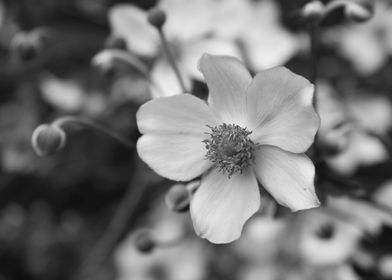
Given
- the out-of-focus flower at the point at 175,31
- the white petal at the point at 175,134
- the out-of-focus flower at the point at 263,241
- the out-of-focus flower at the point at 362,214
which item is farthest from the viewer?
the out-of-focus flower at the point at 263,241

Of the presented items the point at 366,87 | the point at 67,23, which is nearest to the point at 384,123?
the point at 366,87

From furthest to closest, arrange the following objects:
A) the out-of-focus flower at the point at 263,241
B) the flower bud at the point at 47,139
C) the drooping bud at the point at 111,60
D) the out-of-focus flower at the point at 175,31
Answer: the out-of-focus flower at the point at 263,241
the out-of-focus flower at the point at 175,31
the drooping bud at the point at 111,60
the flower bud at the point at 47,139

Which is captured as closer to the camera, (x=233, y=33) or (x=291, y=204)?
(x=291, y=204)

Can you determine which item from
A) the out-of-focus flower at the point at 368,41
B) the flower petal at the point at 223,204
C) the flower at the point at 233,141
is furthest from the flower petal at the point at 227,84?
the out-of-focus flower at the point at 368,41

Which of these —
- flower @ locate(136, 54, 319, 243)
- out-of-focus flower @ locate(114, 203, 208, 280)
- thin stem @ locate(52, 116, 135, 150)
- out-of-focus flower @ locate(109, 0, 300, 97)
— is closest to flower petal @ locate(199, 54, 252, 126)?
flower @ locate(136, 54, 319, 243)

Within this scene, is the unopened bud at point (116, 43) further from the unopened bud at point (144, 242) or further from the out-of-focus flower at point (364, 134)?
the out-of-focus flower at point (364, 134)

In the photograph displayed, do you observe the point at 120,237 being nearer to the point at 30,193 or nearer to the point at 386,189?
the point at 30,193

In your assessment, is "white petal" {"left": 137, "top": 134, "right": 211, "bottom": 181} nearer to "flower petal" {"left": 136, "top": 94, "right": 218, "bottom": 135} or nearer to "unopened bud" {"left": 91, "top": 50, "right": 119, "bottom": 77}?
"flower petal" {"left": 136, "top": 94, "right": 218, "bottom": 135}
